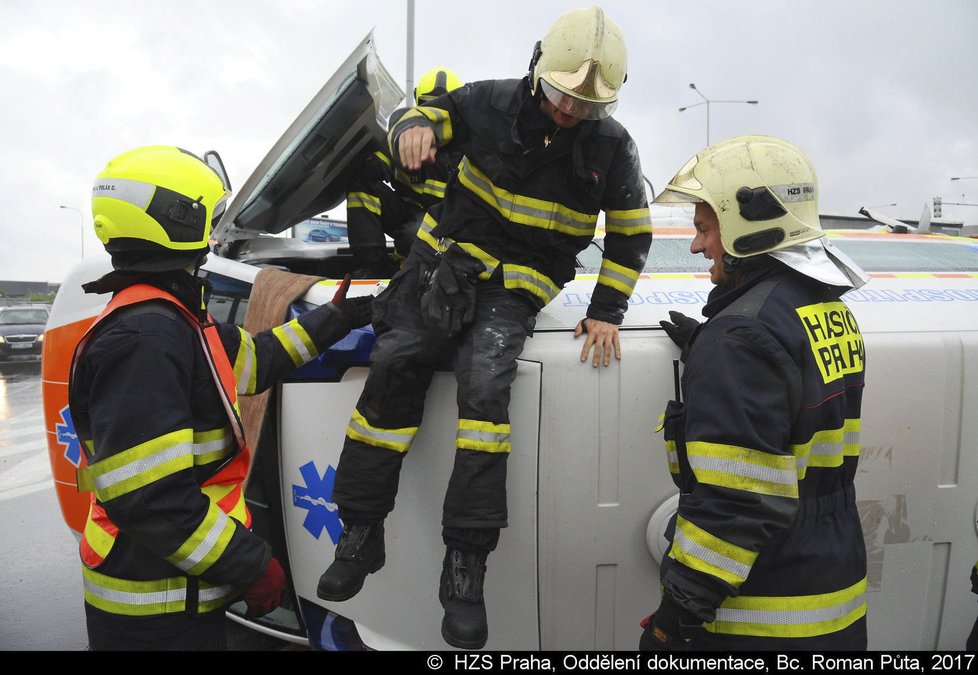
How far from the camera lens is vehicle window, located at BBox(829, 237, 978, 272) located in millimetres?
2723

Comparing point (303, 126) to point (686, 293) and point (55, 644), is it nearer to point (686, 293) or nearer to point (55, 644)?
point (686, 293)

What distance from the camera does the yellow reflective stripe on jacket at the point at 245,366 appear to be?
213 centimetres

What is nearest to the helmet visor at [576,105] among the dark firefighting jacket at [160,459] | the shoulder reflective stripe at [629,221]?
the shoulder reflective stripe at [629,221]

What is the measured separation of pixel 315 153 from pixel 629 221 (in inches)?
55.2

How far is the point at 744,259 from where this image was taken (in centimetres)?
173

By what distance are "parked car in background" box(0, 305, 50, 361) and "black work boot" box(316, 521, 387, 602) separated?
15.3 metres

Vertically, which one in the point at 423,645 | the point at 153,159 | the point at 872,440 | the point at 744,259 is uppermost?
the point at 153,159

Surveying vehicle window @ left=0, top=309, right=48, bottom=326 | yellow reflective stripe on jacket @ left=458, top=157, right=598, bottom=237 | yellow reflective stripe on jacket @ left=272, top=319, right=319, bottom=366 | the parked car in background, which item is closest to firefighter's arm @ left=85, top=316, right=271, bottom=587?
yellow reflective stripe on jacket @ left=272, top=319, right=319, bottom=366

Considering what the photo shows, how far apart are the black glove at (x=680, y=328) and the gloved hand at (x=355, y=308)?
989mm

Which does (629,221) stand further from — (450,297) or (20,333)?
(20,333)

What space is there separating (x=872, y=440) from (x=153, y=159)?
227cm

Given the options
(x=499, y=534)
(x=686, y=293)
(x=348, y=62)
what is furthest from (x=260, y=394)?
(x=686, y=293)

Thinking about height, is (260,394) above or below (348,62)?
below

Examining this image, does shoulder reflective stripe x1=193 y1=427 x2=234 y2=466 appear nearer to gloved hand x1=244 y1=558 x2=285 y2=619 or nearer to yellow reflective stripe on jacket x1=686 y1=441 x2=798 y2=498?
gloved hand x1=244 y1=558 x2=285 y2=619
